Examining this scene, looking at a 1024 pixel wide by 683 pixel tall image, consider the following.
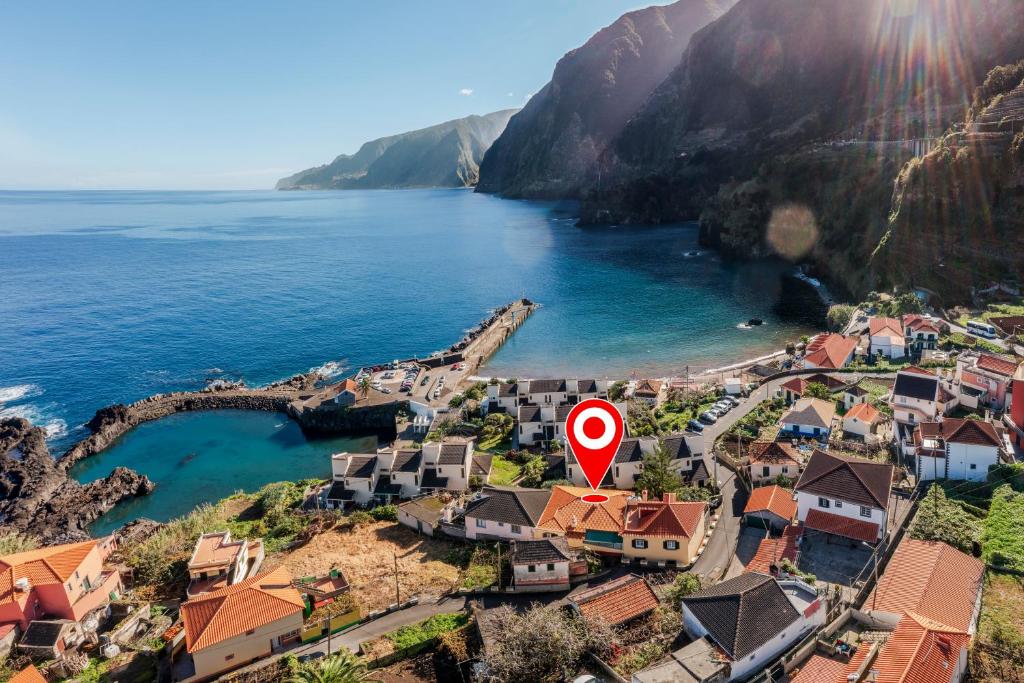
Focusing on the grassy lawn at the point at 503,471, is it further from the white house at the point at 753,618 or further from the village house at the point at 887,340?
the village house at the point at 887,340

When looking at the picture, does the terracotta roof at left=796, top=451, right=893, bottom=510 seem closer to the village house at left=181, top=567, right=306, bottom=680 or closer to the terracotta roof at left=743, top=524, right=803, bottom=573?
the terracotta roof at left=743, top=524, right=803, bottom=573

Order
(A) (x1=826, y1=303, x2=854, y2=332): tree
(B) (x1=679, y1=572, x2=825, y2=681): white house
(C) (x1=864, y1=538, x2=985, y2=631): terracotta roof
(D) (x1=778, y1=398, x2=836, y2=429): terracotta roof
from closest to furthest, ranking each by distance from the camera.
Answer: (B) (x1=679, y1=572, x2=825, y2=681): white house → (C) (x1=864, y1=538, x2=985, y2=631): terracotta roof → (D) (x1=778, y1=398, x2=836, y2=429): terracotta roof → (A) (x1=826, y1=303, x2=854, y2=332): tree

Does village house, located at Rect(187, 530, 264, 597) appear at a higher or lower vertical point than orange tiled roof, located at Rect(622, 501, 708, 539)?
lower

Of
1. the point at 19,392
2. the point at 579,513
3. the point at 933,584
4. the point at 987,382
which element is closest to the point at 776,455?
the point at 579,513

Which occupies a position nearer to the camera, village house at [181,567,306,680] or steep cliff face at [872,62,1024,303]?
village house at [181,567,306,680]

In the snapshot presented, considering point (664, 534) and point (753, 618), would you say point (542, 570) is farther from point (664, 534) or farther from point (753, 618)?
point (753, 618)

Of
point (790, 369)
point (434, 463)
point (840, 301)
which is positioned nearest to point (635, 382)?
point (790, 369)

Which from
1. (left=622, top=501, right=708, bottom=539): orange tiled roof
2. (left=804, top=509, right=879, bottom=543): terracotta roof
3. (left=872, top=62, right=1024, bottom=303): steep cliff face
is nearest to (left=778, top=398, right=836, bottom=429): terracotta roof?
(left=804, top=509, right=879, bottom=543): terracotta roof
